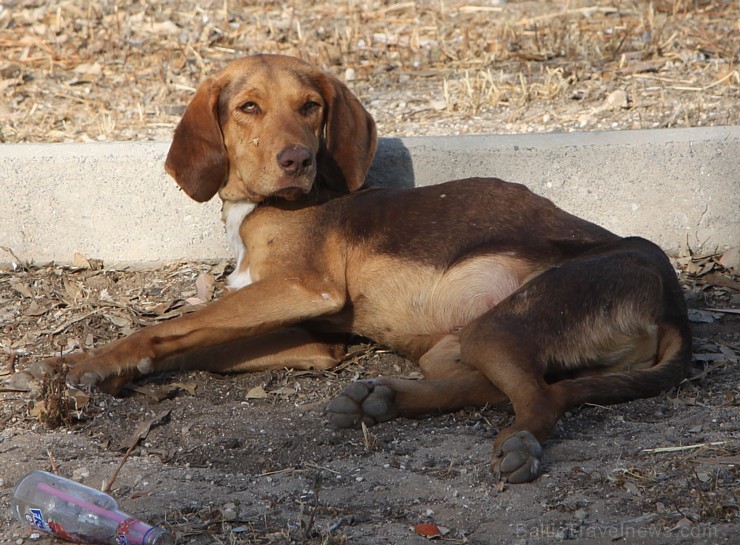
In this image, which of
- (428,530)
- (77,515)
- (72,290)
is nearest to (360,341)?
(72,290)

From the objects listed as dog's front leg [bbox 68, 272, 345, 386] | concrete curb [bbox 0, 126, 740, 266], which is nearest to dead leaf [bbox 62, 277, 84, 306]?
concrete curb [bbox 0, 126, 740, 266]

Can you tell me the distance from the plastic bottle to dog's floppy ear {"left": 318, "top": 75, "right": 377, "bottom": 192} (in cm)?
232

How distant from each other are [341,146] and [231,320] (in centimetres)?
113

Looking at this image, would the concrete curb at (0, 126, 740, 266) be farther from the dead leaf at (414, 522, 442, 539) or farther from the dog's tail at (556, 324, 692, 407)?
the dead leaf at (414, 522, 442, 539)

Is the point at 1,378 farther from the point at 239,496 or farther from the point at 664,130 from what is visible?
the point at 664,130

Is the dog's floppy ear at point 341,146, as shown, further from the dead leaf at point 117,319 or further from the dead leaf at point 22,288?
the dead leaf at point 22,288

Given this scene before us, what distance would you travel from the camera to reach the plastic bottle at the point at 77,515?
287 centimetres

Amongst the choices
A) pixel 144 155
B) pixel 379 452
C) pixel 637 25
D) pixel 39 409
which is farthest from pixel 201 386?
pixel 637 25

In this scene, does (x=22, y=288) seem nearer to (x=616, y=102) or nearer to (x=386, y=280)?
(x=386, y=280)

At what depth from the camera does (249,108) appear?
480cm

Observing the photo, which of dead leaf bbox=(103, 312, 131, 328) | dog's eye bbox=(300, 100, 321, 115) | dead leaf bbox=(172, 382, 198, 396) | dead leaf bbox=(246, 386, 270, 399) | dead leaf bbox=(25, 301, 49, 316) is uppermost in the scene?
dog's eye bbox=(300, 100, 321, 115)

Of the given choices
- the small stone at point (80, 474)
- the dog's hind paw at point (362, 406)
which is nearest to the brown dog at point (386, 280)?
the dog's hind paw at point (362, 406)

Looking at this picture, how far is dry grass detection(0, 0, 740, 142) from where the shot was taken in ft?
21.4

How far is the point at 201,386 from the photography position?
4.63 m
